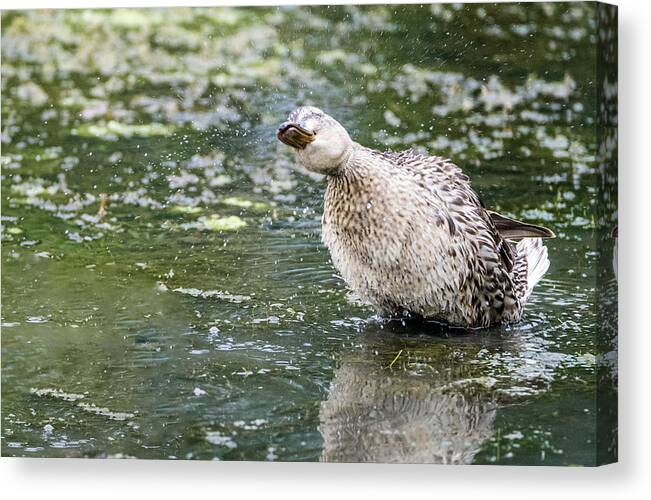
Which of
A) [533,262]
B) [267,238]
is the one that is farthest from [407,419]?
[267,238]

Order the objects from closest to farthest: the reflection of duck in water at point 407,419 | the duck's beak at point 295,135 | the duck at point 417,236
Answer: the reflection of duck in water at point 407,419 → the duck's beak at point 295,135 → the duck at point 417,236

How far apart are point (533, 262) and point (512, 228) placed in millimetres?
155

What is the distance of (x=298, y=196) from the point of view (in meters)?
5.62

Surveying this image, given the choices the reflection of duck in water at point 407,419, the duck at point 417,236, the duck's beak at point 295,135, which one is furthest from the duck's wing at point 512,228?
the duck's beak at point 295,135

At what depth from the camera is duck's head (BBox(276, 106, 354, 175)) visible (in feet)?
17.0

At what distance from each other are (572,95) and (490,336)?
97cm

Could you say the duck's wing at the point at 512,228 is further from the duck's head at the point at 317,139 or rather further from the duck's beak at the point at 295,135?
the duck's beak at the point at 295,135

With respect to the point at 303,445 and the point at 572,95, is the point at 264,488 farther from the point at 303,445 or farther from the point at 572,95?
the point at 572,95

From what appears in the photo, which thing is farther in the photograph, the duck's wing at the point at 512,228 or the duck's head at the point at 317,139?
the duck's wing at the point at 512,228

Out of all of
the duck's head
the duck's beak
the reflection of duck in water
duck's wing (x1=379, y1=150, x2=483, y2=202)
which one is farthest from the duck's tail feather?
the duck's beak

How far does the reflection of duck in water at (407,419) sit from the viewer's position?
5039mm

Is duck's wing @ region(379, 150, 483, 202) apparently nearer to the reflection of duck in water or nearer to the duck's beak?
the duck's beak

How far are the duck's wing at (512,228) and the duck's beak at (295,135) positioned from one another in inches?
31.5

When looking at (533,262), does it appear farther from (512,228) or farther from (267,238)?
(267,238)
